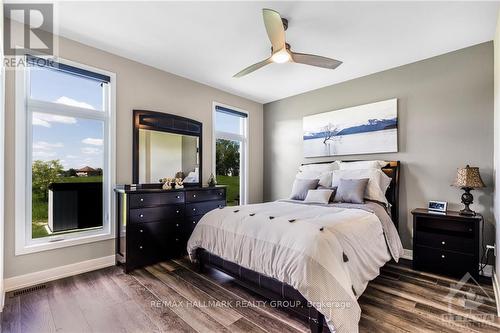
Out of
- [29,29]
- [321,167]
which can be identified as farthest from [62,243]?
[321,167]

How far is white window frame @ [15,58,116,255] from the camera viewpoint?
2.57 meters

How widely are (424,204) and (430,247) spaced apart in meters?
0.66

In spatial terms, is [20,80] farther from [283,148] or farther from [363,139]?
[363,139]

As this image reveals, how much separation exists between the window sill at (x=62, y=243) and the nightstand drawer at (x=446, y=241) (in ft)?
13.0

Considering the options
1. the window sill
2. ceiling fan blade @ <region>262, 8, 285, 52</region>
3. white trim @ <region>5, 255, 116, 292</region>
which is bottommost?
white trim @ <region>5, 255, 116, 292</region>

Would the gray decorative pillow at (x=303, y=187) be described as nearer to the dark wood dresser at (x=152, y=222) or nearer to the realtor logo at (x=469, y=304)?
the dark wood dresser at (x=152, y=222)

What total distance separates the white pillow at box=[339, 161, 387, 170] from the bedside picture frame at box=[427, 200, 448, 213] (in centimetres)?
78

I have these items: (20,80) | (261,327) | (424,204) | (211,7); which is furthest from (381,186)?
(20,80)

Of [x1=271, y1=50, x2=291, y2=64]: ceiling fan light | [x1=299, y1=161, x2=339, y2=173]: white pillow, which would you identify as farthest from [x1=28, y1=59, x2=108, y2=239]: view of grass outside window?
[x1=299, y1=161, x2=339, y2=173]: white pillow

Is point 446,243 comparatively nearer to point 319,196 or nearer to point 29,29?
point 319,196

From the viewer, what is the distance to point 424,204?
11.0 ft

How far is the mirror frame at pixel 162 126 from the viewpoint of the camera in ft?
11.3

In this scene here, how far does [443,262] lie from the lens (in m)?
2.84

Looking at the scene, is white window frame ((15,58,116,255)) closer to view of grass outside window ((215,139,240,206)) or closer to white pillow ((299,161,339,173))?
view of grass outside window ((215,139,240,206))
